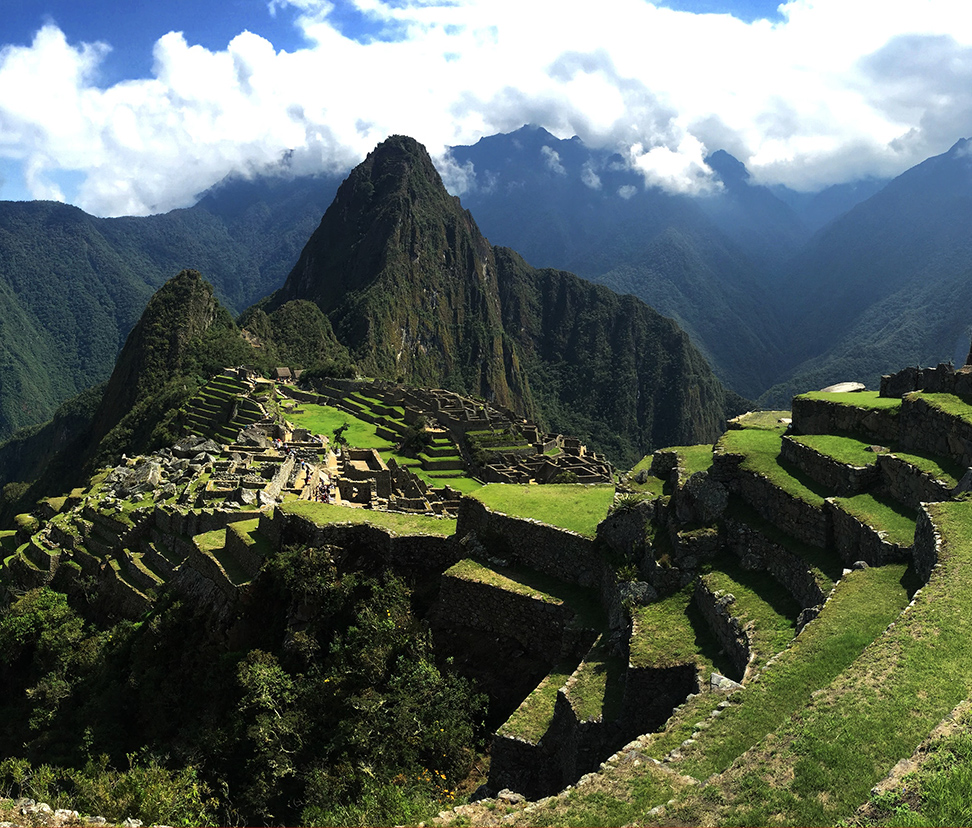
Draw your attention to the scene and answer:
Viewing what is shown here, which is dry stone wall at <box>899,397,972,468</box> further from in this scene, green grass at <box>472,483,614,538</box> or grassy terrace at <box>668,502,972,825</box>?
green grass at <box>472,483,614,538</box>

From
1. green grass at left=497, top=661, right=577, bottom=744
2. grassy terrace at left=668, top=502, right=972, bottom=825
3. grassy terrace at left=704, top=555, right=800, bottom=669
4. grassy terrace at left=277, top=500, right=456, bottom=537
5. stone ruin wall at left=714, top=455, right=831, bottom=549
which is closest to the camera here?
grassy terrace at left=668, top=502, right=972, bottom=825

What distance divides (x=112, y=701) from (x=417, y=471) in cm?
3165

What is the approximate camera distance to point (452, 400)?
7550cm

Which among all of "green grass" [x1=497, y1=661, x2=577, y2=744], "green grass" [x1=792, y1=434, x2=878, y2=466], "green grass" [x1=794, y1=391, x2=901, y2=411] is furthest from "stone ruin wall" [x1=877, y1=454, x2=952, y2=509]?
"green grass" [x1=497, y1=661, x2=577, y2=744]

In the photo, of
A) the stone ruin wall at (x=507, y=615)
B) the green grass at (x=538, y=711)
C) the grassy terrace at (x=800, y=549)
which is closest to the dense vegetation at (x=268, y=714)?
the stone ruin wall at (x=507, y=615)

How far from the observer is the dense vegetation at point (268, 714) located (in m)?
9.80

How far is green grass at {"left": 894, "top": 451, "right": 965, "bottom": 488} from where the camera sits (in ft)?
30.9

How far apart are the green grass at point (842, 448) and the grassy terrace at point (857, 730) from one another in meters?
4.08

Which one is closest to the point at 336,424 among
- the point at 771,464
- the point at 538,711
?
the point at 771,464

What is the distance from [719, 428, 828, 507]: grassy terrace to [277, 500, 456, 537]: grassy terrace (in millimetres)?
5869

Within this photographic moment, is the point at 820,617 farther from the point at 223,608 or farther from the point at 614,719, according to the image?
the point at 223,608

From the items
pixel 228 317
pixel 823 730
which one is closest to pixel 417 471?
pixel 823 730

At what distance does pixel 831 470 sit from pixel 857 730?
6.04 meters

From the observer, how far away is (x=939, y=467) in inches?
387
